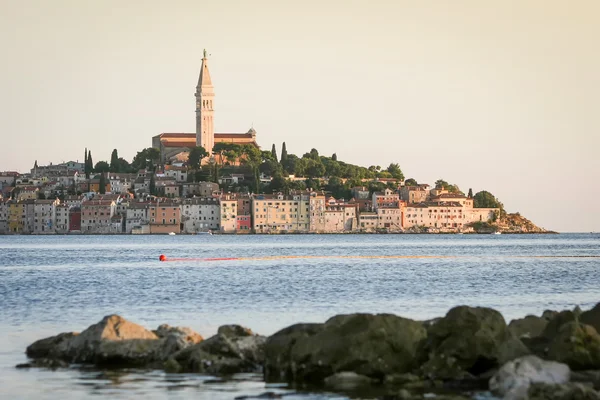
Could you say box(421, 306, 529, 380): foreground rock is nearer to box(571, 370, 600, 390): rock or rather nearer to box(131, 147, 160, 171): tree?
box(571, 370, 600, 390): rock

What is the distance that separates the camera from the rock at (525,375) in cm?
1251

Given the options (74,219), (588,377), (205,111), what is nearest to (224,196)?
(74,219)

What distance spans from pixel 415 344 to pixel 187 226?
12134 centimetres

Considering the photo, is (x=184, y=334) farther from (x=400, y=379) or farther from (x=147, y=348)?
(x=400, y=379)

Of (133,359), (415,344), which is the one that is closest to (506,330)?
(415,344)

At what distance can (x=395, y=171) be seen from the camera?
161625 mm

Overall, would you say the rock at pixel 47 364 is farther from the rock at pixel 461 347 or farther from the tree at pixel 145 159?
the tree at pixel 145 159

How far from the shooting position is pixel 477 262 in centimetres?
5072

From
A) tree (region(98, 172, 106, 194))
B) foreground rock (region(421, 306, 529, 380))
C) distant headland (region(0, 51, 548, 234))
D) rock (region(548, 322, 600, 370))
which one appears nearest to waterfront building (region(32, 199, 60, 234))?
distant headland (region(0, 51, 548, 234))

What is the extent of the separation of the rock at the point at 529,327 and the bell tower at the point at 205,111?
13915 centimetres

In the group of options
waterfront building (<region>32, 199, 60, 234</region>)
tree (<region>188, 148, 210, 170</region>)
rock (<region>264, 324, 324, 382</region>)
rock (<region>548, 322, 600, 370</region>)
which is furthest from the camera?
tree (<region>188, 148, 210, 170</region>)

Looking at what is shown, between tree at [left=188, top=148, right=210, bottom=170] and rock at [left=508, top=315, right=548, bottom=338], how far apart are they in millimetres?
132048

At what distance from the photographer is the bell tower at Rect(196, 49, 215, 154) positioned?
155750mm

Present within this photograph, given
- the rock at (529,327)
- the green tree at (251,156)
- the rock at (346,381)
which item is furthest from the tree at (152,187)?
the rock at (346,381)
